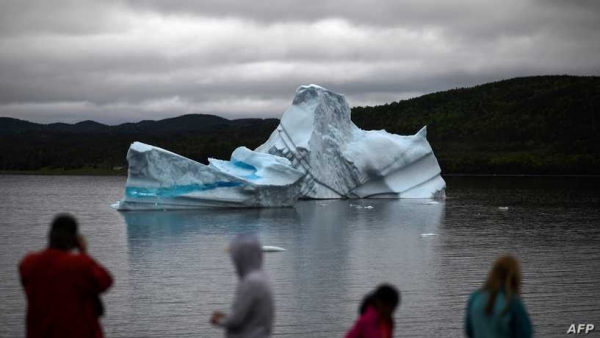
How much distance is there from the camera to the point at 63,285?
482cm

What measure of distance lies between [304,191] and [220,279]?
19729 millimetres

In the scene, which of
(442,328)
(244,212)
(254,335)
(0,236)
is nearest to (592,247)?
(442,328)

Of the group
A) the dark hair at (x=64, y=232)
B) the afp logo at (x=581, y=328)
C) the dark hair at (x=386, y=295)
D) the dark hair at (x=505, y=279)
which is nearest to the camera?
the dark hair at (x=505, y=279)

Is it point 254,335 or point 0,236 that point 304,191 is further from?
point 254,335

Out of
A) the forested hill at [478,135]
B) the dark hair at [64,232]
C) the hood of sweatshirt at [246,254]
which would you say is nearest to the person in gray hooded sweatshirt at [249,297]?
the hood of sweatshirt at [246,254]

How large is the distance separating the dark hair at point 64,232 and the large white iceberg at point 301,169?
20951 mm

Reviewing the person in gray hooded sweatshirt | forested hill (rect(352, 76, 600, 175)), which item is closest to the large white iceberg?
the person in gray hooded sweatshirt

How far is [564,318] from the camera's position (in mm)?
11336

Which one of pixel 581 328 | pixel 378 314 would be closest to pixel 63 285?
pixel 378 314

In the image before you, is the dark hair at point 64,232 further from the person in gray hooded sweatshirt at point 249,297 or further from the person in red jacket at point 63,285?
the person in gray hooded sweatshirt at point 249,297

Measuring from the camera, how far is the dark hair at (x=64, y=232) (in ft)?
15.6

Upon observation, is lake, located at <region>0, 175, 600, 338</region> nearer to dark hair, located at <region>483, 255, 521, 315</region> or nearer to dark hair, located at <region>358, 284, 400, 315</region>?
dark hair, located at <region>358, 284, 400, 315</region>

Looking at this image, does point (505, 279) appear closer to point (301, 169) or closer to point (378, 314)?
point (378, 314)

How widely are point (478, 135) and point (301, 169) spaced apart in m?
50.1
